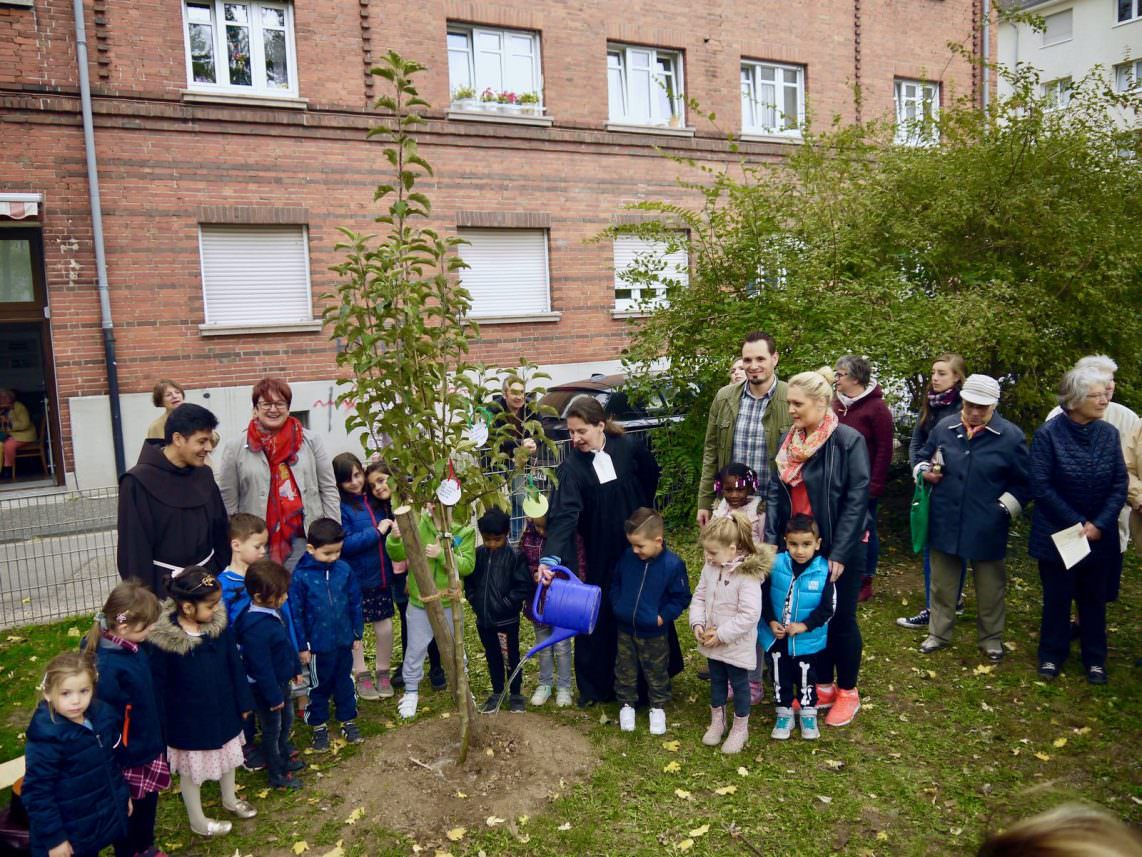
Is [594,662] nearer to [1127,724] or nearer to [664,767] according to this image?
[664,767]

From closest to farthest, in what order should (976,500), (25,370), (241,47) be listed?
(976,500) → (25,370) → (241,47)

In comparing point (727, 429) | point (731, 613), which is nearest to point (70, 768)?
point (731, 613)

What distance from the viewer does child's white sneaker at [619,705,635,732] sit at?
530 centimetres

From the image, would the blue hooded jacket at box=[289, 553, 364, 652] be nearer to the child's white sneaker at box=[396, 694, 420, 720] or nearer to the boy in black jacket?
the child's white sneaker at box=[396, 694, 420, 720]

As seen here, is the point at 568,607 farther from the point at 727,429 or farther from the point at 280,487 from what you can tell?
the point at 280,487

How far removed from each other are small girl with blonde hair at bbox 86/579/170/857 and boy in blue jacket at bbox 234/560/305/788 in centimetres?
57

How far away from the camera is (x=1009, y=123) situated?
29.6 feet

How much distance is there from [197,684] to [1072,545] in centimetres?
511

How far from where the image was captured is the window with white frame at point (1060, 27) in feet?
120

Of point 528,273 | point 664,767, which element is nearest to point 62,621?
point 664,767

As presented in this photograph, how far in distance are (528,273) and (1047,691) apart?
41.4ft

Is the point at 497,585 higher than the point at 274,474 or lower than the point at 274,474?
lower

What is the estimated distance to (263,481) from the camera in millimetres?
5496

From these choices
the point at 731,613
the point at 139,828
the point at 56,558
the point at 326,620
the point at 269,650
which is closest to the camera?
the point at 139,828
